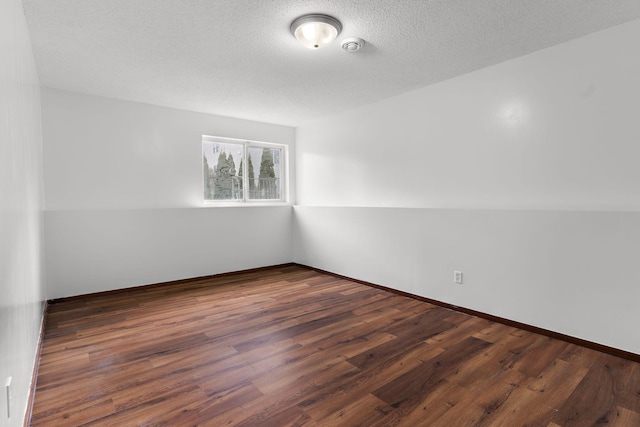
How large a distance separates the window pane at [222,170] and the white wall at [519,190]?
2033mm

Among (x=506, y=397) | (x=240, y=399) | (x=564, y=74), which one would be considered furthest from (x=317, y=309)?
(x=564, y=74)

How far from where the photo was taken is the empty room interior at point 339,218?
194cm

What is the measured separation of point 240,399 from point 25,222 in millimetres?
1681

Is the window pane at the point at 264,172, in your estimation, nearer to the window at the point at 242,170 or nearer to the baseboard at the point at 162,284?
the window at the point at 242,170

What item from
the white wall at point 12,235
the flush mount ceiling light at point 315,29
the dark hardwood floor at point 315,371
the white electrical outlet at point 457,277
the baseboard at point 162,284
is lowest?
the dark hardwood floor at point 315,371

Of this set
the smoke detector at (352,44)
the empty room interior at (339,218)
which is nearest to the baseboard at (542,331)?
the empty room interior at (339,218)

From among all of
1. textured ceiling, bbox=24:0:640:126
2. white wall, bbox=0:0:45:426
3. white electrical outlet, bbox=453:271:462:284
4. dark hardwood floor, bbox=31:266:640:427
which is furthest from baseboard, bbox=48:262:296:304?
white electrical outlet, bbox=453:271:462:284

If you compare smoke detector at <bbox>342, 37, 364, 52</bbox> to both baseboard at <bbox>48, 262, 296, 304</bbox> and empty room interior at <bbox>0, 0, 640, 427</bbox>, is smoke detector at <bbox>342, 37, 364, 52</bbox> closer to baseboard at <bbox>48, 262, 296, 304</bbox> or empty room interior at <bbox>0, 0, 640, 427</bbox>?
empty room interior at <bbox>0, 0, 640, 427</bbox>

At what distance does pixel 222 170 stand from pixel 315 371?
153 inches

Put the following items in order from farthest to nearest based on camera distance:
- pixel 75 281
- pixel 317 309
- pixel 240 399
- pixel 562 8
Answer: pixel 75 281
pixel 317 309
pixel 562 8
pixel 240 399

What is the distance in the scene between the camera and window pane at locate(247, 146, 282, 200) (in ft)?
18.7

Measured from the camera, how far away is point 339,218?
16.0 feet

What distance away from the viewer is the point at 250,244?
17.5 ft

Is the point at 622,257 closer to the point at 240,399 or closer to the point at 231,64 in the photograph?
the point at 240,399
